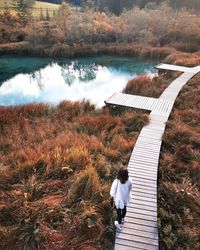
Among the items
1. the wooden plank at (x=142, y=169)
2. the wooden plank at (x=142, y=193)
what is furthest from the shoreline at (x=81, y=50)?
the wooden plank at (x=142, y=193)

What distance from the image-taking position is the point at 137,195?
6.66 meters

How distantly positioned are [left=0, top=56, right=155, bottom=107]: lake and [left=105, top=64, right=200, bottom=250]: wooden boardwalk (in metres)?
3.34

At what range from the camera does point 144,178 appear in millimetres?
7234

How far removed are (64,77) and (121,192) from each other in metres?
16.8

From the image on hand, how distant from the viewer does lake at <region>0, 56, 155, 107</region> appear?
16.4 metres

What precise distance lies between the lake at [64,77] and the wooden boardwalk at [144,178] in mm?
3342

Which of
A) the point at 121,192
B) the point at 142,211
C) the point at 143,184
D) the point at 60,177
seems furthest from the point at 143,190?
the point at 60,177

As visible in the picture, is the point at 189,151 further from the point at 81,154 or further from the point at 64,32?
the point at 64,32

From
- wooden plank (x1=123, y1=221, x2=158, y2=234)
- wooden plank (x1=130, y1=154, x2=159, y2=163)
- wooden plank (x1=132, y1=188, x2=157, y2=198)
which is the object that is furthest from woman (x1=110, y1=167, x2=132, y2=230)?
wooden plank (x1=130, y1=154, x2=159, y2=163)

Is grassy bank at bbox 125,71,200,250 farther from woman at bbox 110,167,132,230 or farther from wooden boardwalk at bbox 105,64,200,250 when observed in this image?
woman at bbox 110,167,132,230

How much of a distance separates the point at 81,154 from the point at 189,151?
11.1 feet

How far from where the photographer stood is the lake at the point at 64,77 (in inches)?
647

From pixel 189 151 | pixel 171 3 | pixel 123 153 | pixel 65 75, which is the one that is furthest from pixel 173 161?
pixel 171 3

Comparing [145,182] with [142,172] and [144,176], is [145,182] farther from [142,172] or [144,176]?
[142,172]
